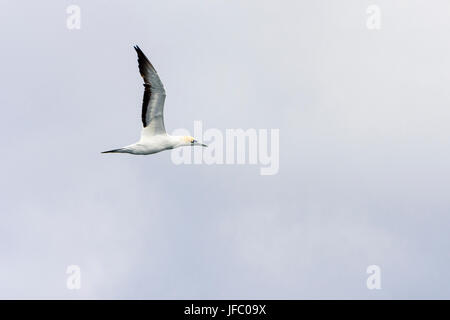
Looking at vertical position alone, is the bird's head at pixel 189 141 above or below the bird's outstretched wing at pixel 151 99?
below

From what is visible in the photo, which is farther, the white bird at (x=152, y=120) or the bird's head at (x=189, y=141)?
the bird's head at (x=189, y=141)

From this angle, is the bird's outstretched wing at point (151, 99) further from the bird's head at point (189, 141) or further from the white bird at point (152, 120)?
the bird's head at point (189, 141)

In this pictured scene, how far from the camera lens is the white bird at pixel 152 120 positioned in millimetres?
67625

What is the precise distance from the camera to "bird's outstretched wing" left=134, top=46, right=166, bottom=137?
222 feet

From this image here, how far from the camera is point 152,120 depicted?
69.0 m

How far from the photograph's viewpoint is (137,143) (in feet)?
225

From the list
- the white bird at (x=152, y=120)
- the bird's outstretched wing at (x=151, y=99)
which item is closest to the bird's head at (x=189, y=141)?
the white bird at (x=152, y=120)

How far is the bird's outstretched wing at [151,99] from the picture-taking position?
67.6 metres

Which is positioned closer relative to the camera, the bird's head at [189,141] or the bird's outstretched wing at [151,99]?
the bird's outstretched wing at [151,99]

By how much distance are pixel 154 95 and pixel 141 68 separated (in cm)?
159
